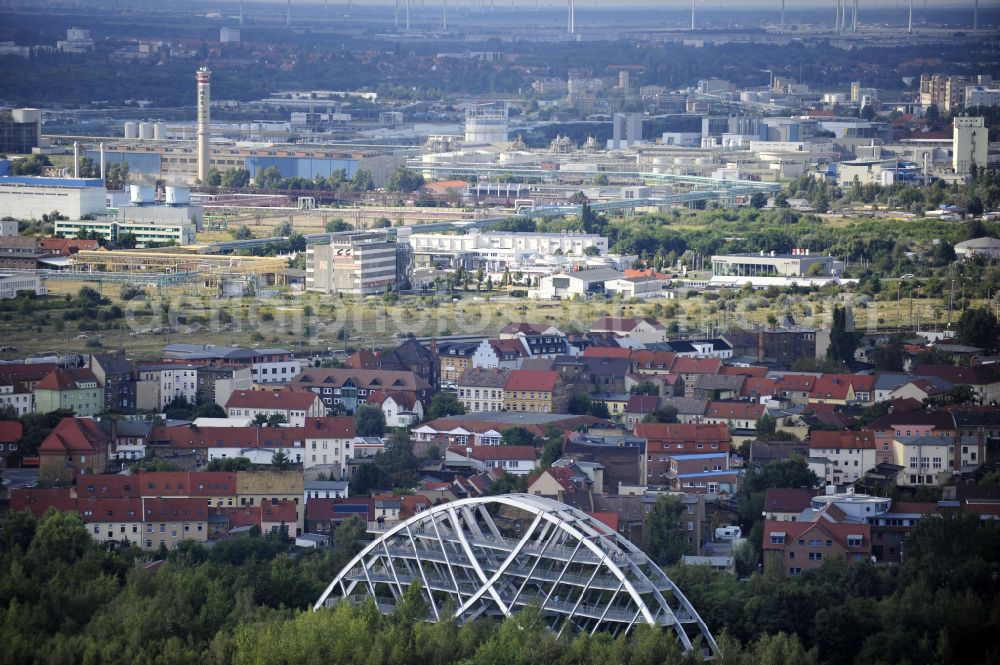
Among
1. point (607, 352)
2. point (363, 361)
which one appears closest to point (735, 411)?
point (607, 352)

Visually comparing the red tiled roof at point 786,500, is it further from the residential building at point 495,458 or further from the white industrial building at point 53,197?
the white industrial building at point 53,197

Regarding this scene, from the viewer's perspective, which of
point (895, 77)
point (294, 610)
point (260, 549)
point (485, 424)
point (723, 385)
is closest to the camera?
point (294, 610)

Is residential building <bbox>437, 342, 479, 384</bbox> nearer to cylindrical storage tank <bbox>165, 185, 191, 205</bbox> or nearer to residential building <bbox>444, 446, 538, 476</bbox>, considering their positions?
residential building <bbox>444, 446, 538, 476</bbox>

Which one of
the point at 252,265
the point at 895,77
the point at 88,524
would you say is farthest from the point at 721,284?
the point at 895,77

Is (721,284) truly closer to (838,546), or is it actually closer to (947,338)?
(947,338)

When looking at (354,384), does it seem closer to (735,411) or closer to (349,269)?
(735,411)

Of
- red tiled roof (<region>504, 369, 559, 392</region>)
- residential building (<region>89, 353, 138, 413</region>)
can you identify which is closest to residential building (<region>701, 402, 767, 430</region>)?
red tiled roof (<region>504, 369, 559, 392</region>)
